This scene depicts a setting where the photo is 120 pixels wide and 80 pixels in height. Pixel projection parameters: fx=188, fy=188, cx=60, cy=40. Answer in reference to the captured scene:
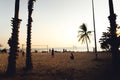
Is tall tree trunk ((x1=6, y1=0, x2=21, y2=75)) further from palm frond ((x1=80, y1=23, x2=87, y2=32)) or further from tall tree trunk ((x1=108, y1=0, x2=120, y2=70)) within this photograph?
palm frond ((x1=80, y1=23, x2=87, y2=32))

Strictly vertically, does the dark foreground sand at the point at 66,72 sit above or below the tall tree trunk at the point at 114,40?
below

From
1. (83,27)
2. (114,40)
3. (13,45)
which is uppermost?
(83,27)

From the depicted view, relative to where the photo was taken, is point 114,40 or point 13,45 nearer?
point 13,45

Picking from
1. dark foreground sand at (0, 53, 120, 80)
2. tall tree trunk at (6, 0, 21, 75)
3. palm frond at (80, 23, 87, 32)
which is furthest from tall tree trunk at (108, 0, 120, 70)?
palm frond at (80, 23, 87, 32)

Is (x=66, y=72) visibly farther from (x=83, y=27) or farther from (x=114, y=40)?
(x=83, y=27)

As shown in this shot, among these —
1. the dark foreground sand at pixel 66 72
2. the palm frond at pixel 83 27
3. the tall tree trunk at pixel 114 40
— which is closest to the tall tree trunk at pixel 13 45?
the dark foreground sand at pixel 66 72

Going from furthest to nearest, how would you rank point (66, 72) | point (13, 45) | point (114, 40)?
point (66, 72)
point (114, 40)
point (13, 45)

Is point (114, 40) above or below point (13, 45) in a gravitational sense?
above

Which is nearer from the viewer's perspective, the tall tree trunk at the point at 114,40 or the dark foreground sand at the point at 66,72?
the dark foreground sand at the point at 66,72

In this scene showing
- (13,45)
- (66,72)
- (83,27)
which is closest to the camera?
(13,45)

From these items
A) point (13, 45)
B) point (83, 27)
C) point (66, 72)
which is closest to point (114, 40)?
point (66, 72)

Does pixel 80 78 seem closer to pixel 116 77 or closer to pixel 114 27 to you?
pixel 116 77

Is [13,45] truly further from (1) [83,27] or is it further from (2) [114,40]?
(1) [83,27]

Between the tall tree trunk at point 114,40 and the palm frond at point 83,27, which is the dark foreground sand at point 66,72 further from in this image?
the palm frond at point 83,27
